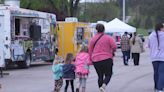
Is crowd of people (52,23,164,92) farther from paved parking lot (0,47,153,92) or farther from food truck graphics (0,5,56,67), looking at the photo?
food truck graphics (0,5,56,67)

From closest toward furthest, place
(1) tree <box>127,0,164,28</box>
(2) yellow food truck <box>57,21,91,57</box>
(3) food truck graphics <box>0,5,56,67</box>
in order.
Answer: (3) food truck graphics <box>0,5,56,67</box> < (2) yellow food truck <box>57,21,91,57</box> < (1) tree <box>127,0,164,28</box>

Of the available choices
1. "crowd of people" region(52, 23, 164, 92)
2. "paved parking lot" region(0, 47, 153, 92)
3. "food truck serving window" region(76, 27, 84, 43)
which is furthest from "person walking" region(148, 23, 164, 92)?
"food truck serving window" region(76, 27, 84, 43)

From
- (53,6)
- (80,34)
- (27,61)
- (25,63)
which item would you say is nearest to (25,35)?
(27,61)

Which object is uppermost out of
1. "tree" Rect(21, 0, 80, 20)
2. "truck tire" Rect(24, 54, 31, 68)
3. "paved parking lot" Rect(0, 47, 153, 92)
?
"tree" Rect(21, 0, 80, 20)

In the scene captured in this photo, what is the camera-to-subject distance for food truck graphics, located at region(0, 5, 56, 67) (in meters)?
24.8

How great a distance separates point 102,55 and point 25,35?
1403cm

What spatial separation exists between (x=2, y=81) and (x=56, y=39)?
12.4 meters

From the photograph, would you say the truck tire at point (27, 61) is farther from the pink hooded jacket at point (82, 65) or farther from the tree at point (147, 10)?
the tree at point (147, 10)

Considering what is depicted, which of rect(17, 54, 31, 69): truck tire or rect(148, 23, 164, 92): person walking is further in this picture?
rect(17, 54, 31, 69): truck tire

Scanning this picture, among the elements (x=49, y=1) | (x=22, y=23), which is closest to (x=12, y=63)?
(x=22, y=23)

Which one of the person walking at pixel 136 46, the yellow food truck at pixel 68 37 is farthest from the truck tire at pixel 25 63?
the yellow food truck at pixel 68 37

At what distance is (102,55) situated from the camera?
1321cm

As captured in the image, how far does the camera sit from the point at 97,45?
13336 mm

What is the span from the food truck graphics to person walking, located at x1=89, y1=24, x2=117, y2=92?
10886 millimetres
